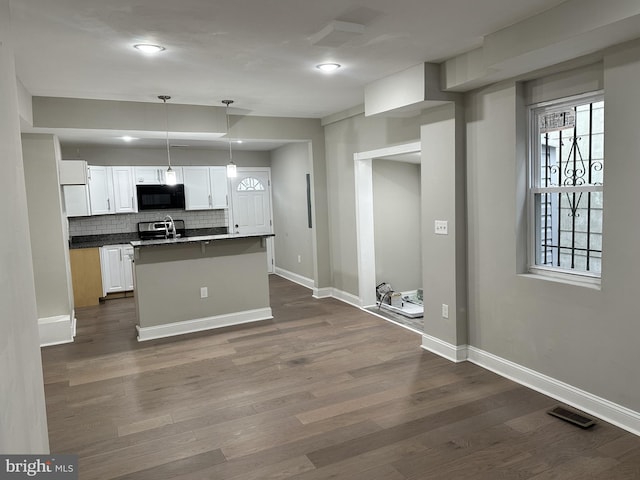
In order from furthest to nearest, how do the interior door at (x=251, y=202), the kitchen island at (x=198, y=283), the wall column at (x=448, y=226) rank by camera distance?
the interior door at (x=251, y=202) < the kitchen island at (x=198, y=283) < the wall column at (x=448, y=226)

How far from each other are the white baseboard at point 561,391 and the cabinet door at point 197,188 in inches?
209

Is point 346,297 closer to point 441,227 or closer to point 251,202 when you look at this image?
→ point 441,227

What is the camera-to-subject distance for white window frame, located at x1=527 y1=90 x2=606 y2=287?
3121 millimetres

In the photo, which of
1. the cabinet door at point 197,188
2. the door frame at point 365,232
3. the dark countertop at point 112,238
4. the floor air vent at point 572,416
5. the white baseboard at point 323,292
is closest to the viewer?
the floor air vent at point 572,416

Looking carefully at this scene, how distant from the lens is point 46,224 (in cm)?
492

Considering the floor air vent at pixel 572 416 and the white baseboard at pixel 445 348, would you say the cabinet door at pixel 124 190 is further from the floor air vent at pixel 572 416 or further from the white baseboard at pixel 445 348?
the floor air vent at pixel 572 416

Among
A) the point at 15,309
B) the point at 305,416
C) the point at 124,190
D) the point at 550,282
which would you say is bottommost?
the point at 305,416

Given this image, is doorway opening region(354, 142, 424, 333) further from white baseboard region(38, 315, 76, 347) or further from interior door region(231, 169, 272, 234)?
white baseboard region(38, 315, 76, 347)

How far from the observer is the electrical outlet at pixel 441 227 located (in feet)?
13.1

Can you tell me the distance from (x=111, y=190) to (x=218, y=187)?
1.70 m

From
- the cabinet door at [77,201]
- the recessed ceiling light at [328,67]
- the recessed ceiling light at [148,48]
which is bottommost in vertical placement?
the cabinet door at [77,201]

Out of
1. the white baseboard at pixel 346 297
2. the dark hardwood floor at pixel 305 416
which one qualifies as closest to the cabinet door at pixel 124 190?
the dark hardwood floor at pixel 305 416

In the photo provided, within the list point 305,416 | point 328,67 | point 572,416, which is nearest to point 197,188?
point 328,67

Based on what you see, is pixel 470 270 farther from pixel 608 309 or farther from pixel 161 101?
pixel 161 101
